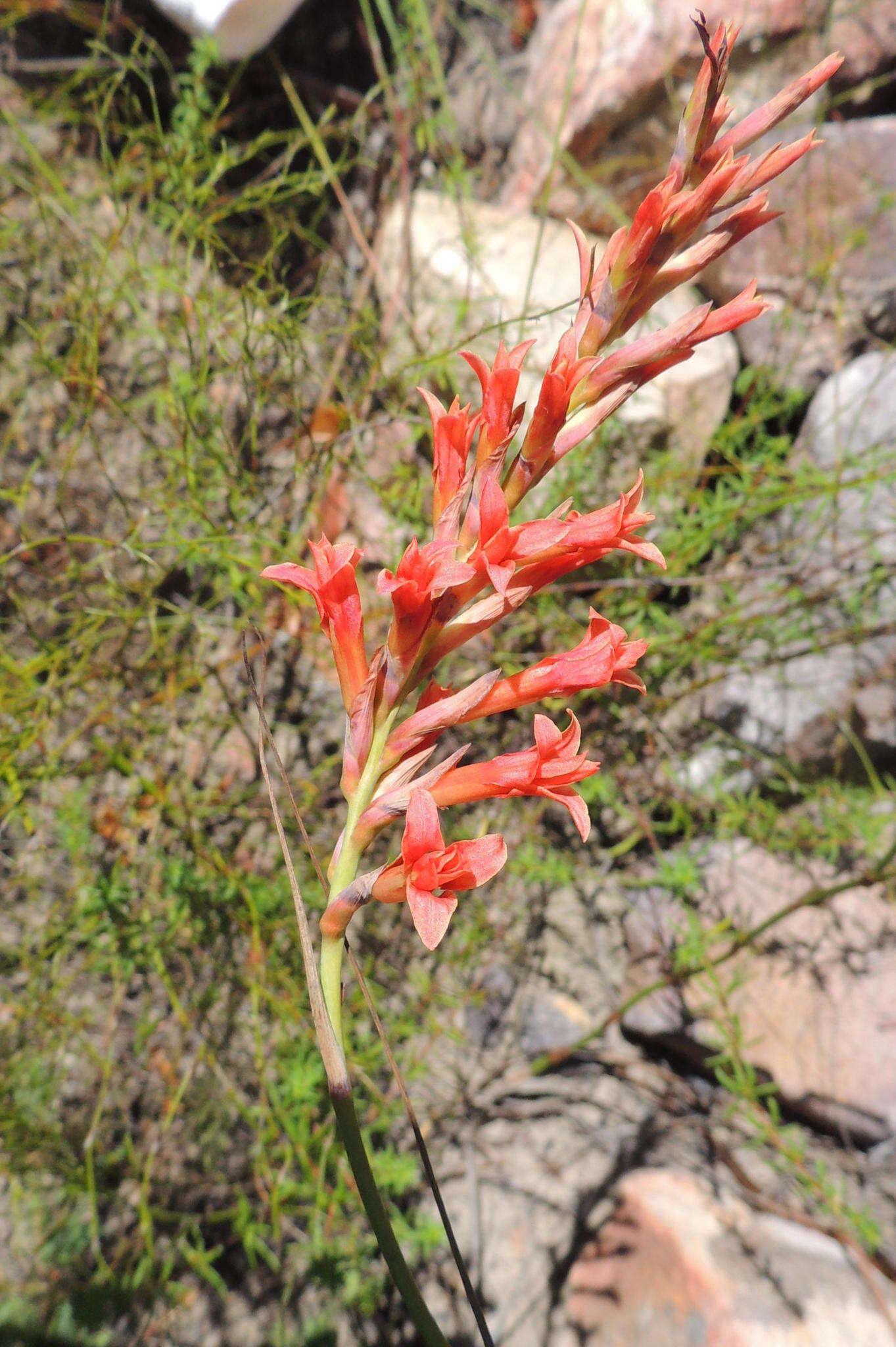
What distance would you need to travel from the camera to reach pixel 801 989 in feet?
7.08

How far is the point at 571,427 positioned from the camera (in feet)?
3.05

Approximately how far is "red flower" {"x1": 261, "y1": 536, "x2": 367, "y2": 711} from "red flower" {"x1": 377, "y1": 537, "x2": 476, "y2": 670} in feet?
0.21

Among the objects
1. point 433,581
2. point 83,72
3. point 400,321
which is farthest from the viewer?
point 400,321

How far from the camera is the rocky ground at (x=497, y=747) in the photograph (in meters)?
1.82

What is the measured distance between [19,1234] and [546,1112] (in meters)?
1.31

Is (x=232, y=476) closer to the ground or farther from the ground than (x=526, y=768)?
farther from the ground

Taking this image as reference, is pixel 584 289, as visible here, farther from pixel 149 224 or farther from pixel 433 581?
pixel 149 224

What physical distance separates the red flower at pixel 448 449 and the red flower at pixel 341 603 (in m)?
0.12

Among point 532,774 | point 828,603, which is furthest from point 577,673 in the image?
point 828,603

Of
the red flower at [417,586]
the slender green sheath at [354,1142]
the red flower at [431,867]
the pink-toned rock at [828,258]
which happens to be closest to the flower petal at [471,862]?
the red flower at [431,867]

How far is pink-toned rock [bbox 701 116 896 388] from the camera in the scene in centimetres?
Answer: 227

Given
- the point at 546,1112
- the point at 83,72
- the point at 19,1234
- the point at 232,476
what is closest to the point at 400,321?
the point at 232,476

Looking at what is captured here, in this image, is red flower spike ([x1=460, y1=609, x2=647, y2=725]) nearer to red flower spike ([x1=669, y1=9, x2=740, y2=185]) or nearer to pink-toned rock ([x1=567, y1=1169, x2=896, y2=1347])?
red flower spike ([x1=669, y1=9, x2=740, y2=185])

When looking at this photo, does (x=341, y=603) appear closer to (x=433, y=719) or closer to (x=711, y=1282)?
(x=433, y=719)
